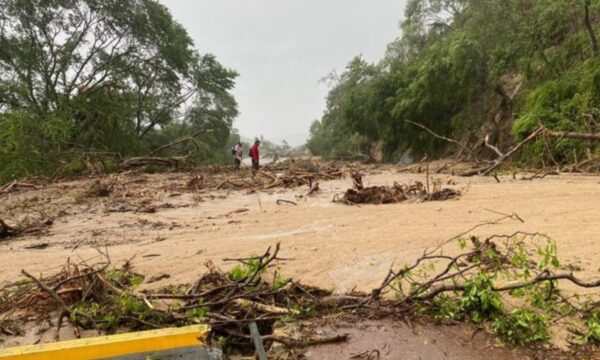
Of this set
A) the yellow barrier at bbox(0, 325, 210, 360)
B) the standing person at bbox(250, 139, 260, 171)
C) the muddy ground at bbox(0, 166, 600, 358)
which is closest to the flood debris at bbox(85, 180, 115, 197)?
the muddy ground at bbox(0, 166, 600, 358)

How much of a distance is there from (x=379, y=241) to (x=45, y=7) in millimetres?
23366

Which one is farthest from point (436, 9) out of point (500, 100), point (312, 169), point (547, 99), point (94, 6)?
point (94, 6)

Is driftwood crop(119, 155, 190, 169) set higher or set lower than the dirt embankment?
higher

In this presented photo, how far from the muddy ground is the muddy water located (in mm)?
748

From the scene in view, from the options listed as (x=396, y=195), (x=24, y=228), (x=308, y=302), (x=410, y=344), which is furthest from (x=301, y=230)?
(x=24, y=228)

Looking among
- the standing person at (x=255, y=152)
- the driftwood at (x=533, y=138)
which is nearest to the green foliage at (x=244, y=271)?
the driftwood at (x=533, y=138)

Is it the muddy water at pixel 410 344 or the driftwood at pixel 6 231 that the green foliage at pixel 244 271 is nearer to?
the muddy water at pixel 410 344

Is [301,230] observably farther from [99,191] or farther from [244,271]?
[99,191]

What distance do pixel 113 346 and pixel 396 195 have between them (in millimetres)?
6653

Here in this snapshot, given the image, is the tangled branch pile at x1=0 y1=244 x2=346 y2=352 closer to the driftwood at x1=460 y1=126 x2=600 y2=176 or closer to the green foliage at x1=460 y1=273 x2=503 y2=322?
the green foliage at x1=460 y1=273 x2=503 y2=322

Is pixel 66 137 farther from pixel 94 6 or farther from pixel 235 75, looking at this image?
pixel 235 75

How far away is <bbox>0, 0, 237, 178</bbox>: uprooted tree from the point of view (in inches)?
640

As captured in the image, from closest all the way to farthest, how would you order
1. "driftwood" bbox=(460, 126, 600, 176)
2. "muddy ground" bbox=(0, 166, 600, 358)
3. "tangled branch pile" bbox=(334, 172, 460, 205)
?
"muddy ground" bbox=(0, 166, 600, 358) → "tangled branch pile" bbox=(334, 172, 460, 205) → "driftwood" bbox=(460, 126, 600, 176)

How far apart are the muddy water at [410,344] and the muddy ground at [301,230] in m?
0.75
